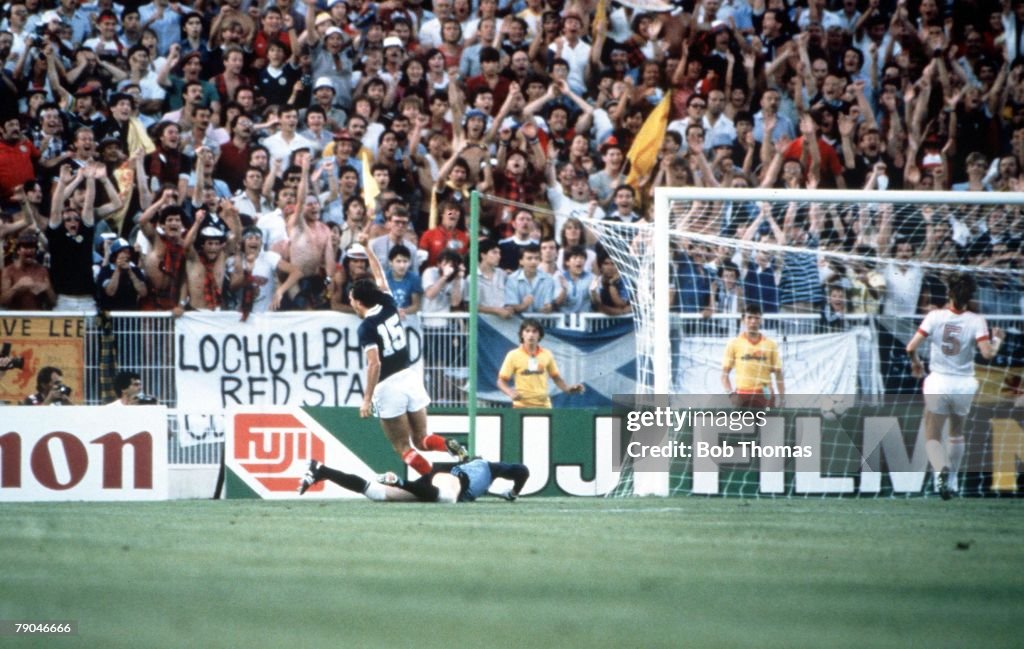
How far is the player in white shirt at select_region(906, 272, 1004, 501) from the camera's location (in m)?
13.0

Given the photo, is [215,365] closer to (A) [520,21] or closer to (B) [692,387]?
(B) [692,387]

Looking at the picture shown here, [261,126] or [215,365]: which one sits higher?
[261,126]

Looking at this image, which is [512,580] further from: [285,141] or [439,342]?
[285,141]

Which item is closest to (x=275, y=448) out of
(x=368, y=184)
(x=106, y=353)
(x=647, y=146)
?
(x=106, y=353)

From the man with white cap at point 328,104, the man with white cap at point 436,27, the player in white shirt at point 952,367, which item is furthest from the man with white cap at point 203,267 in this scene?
the player in white shirt at point 952,367

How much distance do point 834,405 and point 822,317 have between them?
3.28 ft

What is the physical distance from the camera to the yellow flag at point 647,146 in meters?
16.0

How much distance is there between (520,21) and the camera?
16.7 m

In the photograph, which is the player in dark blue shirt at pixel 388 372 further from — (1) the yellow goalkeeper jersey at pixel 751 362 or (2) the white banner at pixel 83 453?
(1) the yellow goalkeeper jersey at pixel 751 362

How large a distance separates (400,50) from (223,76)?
2.07m

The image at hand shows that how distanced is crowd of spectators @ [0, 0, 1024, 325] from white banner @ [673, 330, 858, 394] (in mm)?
380

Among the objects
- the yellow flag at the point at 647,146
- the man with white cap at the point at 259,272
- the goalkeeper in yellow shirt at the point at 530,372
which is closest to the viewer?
the goalkeeper in yellow shirt at the point at 530,372

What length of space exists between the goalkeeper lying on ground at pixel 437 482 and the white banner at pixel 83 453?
2299 millimetres

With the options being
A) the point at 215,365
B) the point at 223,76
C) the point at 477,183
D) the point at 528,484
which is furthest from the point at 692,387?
the point at 223,76
